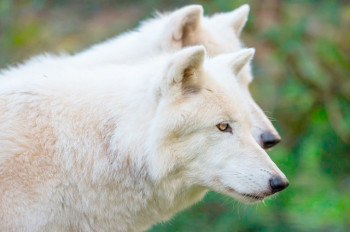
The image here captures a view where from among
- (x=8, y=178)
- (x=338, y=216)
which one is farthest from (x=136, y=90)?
(x=338, y=216)

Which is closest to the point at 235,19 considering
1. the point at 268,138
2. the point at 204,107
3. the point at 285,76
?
the point at 268,138

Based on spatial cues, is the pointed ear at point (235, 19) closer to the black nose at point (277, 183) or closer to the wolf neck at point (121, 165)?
the wolf neck at point (121, 165)

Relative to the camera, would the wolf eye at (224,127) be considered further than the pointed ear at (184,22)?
No

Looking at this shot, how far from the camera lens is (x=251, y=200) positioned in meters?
3.68

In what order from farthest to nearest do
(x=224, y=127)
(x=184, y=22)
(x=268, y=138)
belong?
(x=184, y=22)
(x=268, y=138)
(x=224, y=127)

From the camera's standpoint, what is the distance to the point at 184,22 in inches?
194

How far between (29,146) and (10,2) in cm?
755

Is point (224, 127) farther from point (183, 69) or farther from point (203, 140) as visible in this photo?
point (183, 69)

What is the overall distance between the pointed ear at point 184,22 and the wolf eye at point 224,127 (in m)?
1.56

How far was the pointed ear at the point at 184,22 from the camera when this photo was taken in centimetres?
488

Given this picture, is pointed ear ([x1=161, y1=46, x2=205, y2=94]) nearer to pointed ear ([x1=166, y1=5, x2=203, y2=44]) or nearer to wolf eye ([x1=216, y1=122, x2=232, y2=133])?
wolf eye ([x1=216, y1=122, x2=232, y2=133])

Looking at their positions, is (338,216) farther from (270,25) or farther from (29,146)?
(29,146)

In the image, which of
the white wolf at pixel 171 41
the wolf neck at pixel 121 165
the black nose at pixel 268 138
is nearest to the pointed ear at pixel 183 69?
the wolf neck at pixel 121 165

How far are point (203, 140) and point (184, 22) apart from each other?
1659mm
